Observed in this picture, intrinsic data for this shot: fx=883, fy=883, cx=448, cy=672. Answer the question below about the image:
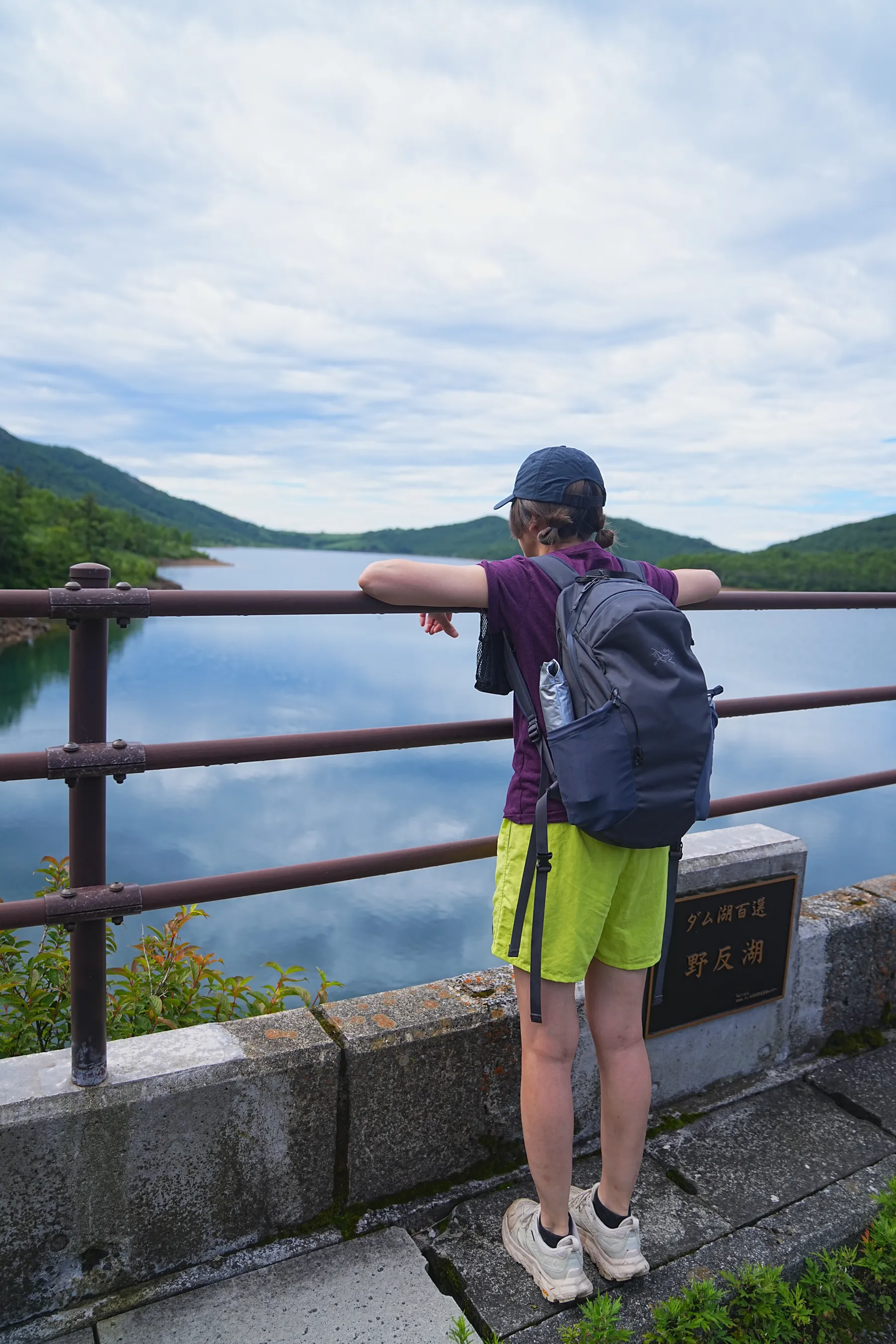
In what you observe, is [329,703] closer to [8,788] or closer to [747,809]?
[8,788]

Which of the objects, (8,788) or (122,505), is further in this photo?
(122,505)

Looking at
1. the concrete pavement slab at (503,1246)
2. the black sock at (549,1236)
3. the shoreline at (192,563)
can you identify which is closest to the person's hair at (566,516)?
the black sock at (549,1236)

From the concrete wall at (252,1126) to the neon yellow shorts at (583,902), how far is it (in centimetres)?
44

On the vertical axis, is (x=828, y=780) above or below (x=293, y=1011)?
above

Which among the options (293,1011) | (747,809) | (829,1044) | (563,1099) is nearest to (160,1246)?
(293,1011)

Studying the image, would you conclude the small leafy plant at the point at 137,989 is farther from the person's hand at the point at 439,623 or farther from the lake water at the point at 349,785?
the lake water at the point at 349,785

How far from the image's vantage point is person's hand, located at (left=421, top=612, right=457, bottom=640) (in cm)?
188

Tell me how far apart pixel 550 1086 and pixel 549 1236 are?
13.7 inches

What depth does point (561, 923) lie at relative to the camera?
166 cm

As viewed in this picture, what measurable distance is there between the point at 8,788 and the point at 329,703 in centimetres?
1924

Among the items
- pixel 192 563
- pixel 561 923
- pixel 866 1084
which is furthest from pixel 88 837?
pixel 192 563

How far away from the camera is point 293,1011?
2076 mm

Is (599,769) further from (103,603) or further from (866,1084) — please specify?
(866,1084)

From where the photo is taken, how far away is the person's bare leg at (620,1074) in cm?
182
